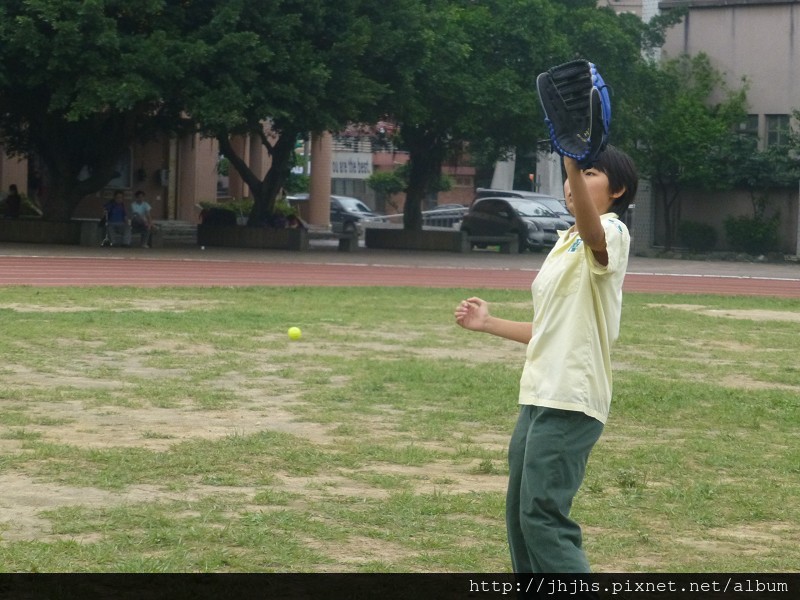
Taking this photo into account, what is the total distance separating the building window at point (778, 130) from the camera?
40.8 meters

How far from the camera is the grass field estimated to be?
236 inches

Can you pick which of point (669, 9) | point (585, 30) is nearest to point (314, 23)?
point (585, 30)

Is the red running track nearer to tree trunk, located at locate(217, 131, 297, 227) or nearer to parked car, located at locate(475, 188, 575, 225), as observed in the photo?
tree trunk, located at locate(217, 131, 297, 227)

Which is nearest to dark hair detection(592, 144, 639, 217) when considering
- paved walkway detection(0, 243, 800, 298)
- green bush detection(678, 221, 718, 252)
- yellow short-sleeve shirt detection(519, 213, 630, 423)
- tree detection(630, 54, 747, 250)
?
yellow short-sleeve shirt detection(519, 213, 630, 423)

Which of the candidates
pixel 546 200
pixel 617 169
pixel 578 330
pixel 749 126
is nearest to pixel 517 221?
Answer: pixel 546 200

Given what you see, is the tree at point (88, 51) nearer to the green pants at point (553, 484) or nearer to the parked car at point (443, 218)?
the green pants at point (553, 484)

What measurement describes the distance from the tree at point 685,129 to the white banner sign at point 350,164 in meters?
33.3

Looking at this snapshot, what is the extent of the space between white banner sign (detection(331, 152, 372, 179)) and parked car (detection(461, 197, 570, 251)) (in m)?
30.8

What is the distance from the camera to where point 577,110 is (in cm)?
420

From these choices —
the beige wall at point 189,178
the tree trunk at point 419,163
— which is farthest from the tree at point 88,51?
the beige wall at point 189,178

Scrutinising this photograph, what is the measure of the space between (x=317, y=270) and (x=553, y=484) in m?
23.9

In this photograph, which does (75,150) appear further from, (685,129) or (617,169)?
(617,169)

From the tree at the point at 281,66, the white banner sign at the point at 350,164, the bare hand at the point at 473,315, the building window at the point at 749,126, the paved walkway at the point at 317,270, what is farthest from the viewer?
the white banner sign at the point at 350,164

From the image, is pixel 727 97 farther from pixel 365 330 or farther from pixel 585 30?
pixel 365 330
